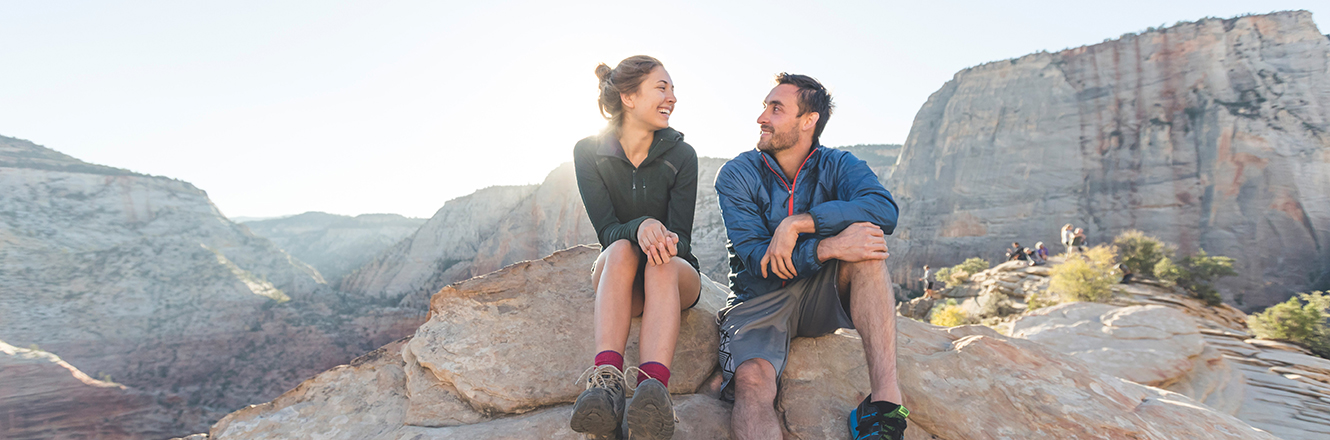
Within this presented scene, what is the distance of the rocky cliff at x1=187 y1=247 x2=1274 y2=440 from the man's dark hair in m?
1.03

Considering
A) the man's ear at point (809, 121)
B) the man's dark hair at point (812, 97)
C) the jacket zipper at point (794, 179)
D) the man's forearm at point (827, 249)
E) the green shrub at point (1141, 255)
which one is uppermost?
the man's dark hair at point (812, 97)

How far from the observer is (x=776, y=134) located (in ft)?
7.64

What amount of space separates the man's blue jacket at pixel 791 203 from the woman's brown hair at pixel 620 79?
553 mm

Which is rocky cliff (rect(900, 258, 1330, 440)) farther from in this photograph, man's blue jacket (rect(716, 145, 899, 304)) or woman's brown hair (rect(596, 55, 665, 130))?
woman's brown hair (rect(596, 55, 665, 130))

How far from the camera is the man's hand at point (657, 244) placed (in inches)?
75.2

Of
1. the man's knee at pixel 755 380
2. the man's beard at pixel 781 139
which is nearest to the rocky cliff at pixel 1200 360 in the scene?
the man's beard at pixel 781 139

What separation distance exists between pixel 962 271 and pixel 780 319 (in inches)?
780

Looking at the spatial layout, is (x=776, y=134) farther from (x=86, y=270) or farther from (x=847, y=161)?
(x=86, y=270)

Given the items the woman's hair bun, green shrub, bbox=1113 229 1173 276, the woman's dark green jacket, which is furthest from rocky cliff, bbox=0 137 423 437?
green shrub, bbox=1113 229 1173 276

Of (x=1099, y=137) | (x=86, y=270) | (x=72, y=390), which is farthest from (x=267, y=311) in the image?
(x=1099, y=137)

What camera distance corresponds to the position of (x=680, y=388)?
2.38m

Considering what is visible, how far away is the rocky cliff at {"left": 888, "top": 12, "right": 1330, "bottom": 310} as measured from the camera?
21781 mm

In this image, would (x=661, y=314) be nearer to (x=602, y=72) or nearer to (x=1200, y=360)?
(x=602, y=72)

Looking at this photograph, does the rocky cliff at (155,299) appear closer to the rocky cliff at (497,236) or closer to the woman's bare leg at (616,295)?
the rocky cliff at (497,236)
